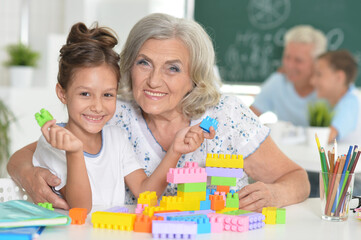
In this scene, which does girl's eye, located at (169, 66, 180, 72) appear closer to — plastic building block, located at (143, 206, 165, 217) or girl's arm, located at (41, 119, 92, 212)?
girl's arm, located at (41, 119, 92, 212)

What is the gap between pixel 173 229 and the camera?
1223 mm

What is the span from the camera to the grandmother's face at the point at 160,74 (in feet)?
6.29

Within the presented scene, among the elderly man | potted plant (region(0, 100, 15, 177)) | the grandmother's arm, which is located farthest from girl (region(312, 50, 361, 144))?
potted plant (region(0, 100, 15, 177))

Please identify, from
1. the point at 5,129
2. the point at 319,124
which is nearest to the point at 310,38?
the point at 319,124

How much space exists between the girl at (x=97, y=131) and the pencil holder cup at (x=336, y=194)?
1.21ft

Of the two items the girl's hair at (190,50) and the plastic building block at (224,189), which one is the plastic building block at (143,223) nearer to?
the plastic building block at (224,189)

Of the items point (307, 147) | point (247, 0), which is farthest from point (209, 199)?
point (247, 0)

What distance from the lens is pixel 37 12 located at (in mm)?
5328

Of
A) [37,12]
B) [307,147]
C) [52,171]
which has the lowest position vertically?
[307,147]

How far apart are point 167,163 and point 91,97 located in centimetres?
33

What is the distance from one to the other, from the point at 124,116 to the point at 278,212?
35.3 inches

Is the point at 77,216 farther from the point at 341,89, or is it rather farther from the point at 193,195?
the point at 341,89

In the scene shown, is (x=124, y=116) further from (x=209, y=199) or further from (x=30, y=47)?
(x=30, y=47)

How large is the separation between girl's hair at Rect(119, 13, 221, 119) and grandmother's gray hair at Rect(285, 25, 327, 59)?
114 inches
